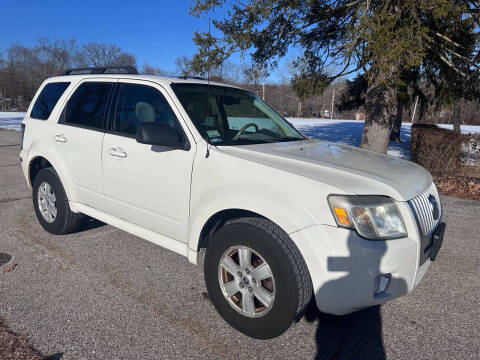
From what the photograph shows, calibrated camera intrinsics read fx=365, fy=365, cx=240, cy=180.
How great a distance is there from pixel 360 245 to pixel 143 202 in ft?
6.52

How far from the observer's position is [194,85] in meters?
3.65

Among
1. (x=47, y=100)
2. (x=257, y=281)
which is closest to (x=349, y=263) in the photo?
(x=257, y=281)

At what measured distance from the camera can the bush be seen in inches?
335

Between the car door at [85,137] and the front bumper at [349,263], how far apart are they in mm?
2384

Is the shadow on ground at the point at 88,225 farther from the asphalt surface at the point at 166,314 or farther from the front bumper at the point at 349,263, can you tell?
the front bumper at the point at 349,263

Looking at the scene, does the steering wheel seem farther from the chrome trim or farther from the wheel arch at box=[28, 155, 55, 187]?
the wheel arch at box=[28, 155, 55, 187]

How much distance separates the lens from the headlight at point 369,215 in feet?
7.54

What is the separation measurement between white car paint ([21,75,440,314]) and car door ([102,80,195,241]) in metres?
0.01

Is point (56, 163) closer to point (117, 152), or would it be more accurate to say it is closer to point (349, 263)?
point (117, 152)

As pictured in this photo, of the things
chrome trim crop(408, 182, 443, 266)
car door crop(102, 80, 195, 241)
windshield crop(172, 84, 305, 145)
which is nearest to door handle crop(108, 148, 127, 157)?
car door crop(102, 80, 195, 241)

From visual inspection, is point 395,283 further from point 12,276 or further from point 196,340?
point 12,276

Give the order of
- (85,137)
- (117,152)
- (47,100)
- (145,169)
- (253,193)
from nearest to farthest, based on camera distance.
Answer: (253,193), (145,169), (117,152), (85,137), (47,100)

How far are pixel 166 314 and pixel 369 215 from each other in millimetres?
1768

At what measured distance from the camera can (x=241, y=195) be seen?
2.65 meters
